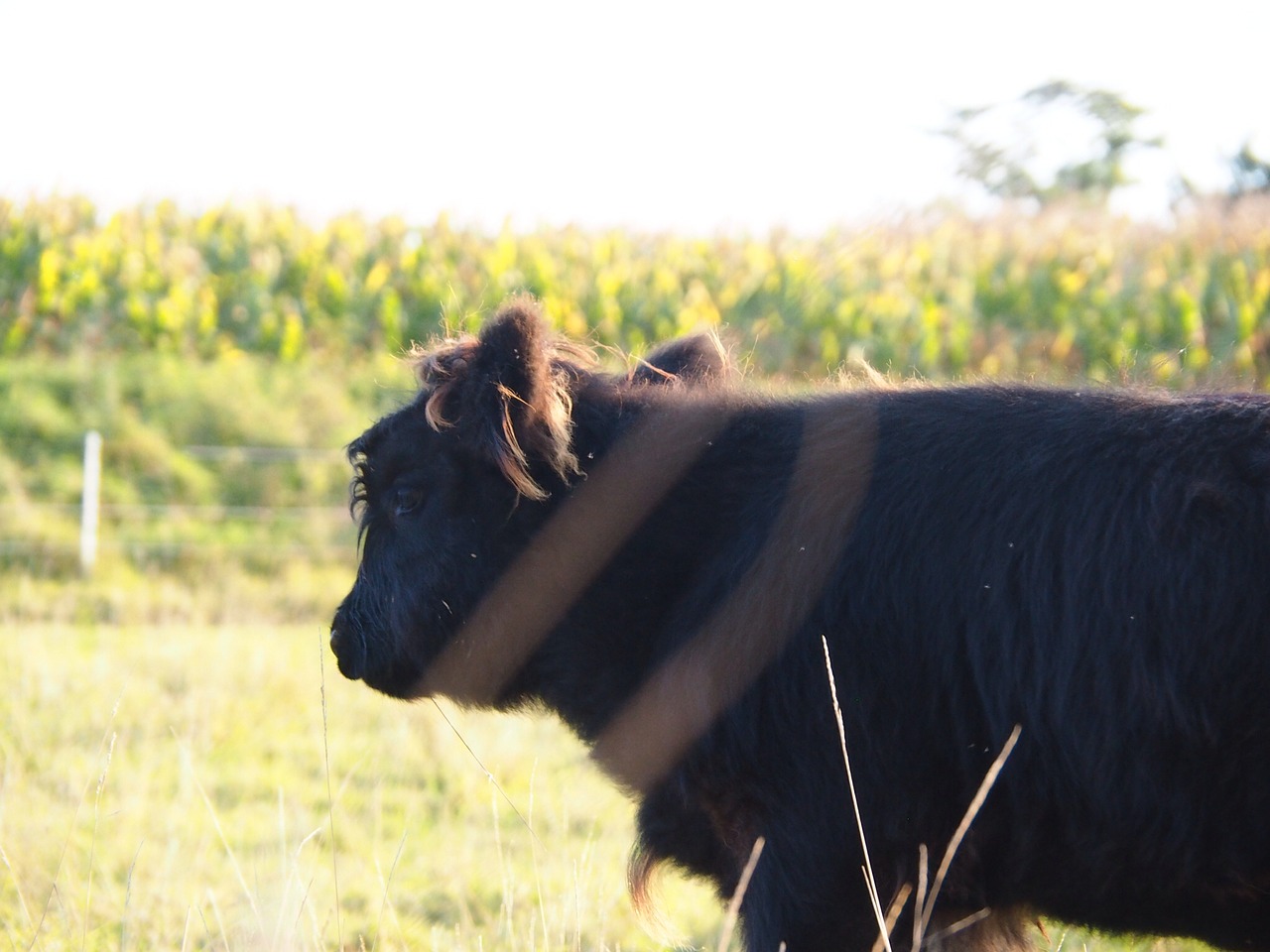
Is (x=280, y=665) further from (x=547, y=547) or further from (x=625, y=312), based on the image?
(x=625, y=312)

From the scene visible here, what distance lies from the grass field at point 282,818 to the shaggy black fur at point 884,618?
1.69ft

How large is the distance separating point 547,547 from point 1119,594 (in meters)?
1.63

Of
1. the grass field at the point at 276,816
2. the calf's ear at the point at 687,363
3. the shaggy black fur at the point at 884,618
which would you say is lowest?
the grass field at the point at 276,816

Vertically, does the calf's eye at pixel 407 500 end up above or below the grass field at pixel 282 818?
above

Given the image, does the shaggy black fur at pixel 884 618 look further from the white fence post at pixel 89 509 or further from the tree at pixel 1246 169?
the tree at pixel 1246 169

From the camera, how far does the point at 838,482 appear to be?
3.23 meters

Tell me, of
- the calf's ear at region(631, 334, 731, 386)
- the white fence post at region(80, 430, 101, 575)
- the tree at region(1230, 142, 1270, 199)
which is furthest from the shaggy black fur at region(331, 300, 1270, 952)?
the tree at region(1230, 142, 1270, 199)

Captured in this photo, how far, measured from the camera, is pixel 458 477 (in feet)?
12.3

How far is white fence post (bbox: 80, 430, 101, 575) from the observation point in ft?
40.2

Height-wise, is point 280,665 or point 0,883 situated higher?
point 0,883

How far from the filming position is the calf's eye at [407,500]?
383 centimetres

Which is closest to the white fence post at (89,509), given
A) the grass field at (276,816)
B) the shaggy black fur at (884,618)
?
the grass field at (276,816)

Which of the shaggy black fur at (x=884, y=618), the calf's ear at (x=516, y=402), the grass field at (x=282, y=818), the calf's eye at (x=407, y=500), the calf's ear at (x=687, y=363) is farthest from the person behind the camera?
the grass field at (x=282, y=818)

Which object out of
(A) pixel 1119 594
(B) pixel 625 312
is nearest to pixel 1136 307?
(B) pixel 625 312
